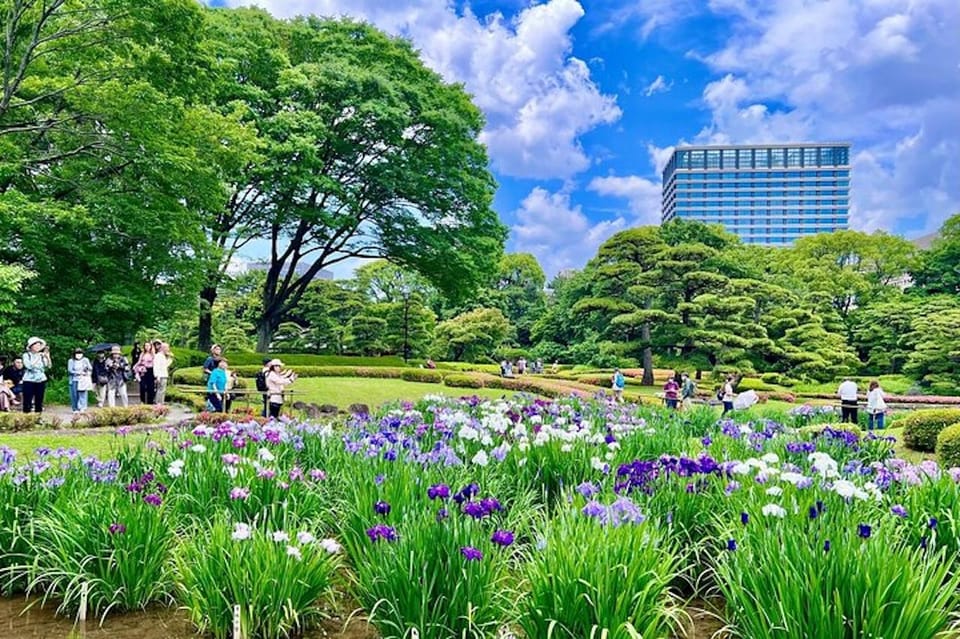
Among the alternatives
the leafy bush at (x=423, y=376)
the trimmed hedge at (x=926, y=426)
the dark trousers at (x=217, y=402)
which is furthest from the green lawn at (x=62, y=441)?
the leafy bush at (x=423, y=376)

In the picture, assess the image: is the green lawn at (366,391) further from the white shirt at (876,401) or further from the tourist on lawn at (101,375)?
the white shirt at (876,401)

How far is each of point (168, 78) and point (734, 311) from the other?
825 inches

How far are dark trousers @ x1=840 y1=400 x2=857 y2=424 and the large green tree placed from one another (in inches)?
523

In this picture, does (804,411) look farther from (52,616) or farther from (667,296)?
(667,296)

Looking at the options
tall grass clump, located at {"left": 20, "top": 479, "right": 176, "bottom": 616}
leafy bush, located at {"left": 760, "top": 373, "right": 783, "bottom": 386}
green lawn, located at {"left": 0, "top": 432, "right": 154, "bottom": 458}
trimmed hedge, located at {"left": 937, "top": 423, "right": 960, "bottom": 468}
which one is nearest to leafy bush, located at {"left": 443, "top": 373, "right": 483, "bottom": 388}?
leafy bush, located at {"left": 760, "top": 373, "right": 783, "bottom": 386}

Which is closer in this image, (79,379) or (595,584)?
(595,584)

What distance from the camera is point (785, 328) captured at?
1161 inches

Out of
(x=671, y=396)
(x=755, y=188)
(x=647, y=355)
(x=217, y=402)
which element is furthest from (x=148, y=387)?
(x=755, y=188)

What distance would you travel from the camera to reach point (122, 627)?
3184 mm

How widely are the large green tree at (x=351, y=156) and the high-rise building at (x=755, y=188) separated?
130399 mm

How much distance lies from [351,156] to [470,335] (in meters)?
19.4

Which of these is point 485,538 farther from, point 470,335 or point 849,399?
point 470,335

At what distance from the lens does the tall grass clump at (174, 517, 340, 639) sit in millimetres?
2881

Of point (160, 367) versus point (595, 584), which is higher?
point (160, 367)
